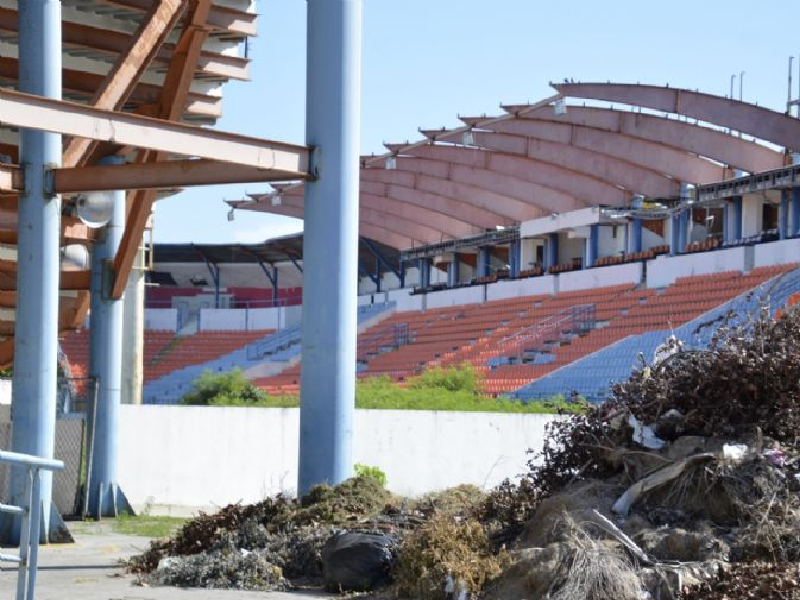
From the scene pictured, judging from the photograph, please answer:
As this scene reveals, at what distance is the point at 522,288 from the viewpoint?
49.8m

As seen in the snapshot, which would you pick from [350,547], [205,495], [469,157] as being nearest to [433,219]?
[469,157]

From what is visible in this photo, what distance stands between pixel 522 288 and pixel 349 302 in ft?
121

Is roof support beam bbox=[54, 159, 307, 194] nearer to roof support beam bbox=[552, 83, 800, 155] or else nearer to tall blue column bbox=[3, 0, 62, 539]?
tall blue column bbox=[3, 0, 62, 539]

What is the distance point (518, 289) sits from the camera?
164 feet

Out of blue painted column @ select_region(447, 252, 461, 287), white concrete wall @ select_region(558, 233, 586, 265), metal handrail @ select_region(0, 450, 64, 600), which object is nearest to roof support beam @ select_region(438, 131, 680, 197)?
white concrete wall @ select_region(558, 233, 586, 265)

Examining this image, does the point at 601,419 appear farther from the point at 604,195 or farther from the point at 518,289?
the point at 518,289

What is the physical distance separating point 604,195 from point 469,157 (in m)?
4.73

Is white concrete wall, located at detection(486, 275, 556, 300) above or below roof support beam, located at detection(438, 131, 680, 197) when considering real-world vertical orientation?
below

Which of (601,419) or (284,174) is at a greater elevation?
(284,174)

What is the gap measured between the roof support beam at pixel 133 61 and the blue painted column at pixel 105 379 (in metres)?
2.81

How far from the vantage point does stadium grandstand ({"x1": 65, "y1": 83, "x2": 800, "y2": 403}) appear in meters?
36.2

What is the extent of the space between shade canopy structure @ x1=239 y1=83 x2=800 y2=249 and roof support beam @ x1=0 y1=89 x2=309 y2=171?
80.8 ft

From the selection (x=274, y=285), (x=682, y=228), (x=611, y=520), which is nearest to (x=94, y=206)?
(x=611, y=520)

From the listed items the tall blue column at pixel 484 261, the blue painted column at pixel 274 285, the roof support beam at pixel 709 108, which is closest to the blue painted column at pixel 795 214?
the roof support beam at pixel 709 108
